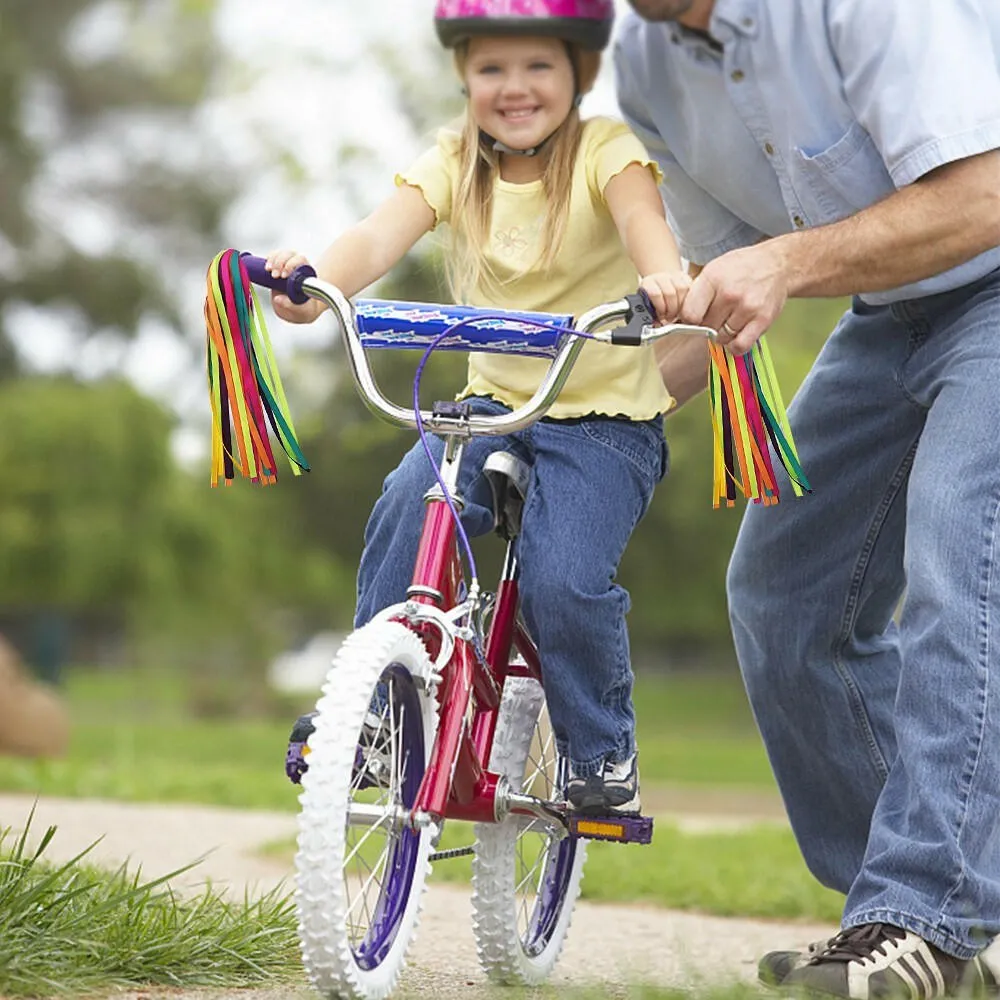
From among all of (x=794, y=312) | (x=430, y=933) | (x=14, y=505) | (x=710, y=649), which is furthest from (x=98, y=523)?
(x=430, y=933)

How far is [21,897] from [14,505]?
17.3 m

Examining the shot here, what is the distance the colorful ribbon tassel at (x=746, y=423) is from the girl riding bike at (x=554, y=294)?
20 cm

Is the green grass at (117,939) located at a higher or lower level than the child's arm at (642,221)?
lower

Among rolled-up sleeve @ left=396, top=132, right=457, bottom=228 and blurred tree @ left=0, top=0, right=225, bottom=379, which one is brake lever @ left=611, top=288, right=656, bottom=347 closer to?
rolled-up sleeve @ left=396, top=132, right=457, bottom=228

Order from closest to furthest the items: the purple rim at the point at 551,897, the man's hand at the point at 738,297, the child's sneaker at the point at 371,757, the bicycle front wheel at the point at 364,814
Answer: the bicycle front wheel at the point at 364,814 < the child's sneaker at the point at 371,757 < the man's hand at the point at 738,297 < the purple rim at the point at 551,897

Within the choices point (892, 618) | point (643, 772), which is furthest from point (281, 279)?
point (643, 772)

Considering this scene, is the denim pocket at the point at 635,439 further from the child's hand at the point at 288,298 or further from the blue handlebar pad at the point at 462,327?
the child's hand at the point at 288,298

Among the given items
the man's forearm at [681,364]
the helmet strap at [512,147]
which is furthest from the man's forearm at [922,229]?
the man's forearm at [681,364]

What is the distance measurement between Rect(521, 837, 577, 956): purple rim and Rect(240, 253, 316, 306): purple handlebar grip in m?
1.22

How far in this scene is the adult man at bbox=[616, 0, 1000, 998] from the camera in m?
2.77

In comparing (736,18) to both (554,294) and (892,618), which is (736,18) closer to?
(554,294)

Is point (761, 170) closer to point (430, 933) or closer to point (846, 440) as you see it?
point (846, 440)

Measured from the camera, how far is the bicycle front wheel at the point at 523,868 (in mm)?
3066

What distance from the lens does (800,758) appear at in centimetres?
354
